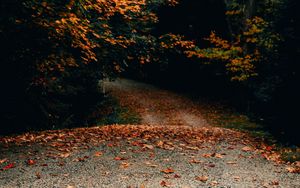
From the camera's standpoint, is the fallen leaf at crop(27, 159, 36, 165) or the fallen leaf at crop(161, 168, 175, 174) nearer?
the fallen leaf at crop(161, 168, 175, 174)

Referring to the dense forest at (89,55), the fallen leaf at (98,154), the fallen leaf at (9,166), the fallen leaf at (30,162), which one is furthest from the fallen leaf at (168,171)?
the dense forest at (89,55)

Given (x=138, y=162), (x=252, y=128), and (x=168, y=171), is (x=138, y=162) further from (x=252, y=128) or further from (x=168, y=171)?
(x=252, y=128)

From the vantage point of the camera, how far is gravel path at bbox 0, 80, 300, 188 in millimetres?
5984

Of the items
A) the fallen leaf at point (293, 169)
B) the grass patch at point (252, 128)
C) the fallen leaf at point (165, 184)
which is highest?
the fallen leaf at point (293, 169)

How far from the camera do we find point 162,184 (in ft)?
19.0

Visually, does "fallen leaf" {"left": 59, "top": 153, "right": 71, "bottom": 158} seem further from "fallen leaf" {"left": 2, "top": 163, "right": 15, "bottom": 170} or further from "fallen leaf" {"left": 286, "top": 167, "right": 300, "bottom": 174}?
"fallen leaf" {"left": 286, "top": 167, "right": 300, "bottom": 174}

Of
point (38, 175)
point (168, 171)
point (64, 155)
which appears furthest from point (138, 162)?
point (38, 175)

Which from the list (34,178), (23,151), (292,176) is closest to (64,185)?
(34,178)

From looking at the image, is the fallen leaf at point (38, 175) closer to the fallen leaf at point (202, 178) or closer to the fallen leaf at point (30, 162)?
the fallen leaf at point (30, 162)

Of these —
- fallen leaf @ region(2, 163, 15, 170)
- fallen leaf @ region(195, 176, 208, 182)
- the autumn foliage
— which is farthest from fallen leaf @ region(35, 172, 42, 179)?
the autumn foliage

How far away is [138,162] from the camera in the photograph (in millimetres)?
7156

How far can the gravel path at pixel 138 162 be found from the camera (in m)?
5.98

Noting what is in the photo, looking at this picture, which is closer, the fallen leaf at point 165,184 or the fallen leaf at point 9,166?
the fallen leaf at point 165,184

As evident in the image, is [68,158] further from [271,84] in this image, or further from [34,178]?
[271,84]
